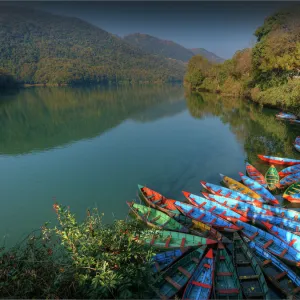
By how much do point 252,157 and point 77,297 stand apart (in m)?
18.2

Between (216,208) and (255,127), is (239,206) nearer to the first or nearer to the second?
(216,208)

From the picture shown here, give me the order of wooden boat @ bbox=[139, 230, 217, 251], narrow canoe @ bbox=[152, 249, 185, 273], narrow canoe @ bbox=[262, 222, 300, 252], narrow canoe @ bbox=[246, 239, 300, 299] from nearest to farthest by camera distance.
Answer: narrow canoe @ bbox=[246, 239, 300, 299] < narrow canoe @ bbox=[152, 249, 185, 273] < wooden boat @ bbox=[139, 230, 217, 251] < narrow canoe @ bbox=[262, 222, 300, 252]

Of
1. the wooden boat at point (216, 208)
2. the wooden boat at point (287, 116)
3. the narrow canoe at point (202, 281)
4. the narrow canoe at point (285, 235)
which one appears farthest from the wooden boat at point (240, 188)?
the wooden boat at point (287, 116)

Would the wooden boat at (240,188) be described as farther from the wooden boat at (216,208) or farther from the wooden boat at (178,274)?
the wooden boat at (178,274)

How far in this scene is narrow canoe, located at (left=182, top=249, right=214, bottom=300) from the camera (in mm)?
7094

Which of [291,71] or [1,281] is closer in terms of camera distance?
[1,281]

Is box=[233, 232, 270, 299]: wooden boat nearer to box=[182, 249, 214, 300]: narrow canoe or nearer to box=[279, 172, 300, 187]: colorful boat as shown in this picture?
box=[182, 249, 214, 300]: narrow canoe

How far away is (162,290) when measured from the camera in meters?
7.29

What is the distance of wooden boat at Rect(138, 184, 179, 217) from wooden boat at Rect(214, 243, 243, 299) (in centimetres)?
324

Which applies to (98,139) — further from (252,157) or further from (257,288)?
(257,288)

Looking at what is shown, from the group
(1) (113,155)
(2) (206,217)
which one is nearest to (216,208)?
(2) (206,217)

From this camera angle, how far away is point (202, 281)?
7.50 m

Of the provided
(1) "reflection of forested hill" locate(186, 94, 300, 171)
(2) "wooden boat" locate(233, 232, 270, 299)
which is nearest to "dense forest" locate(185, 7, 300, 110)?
(1) "reflection of forested hill" locate(186, 94, 300, 171)

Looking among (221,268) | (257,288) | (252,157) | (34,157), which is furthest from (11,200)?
(252,157)
